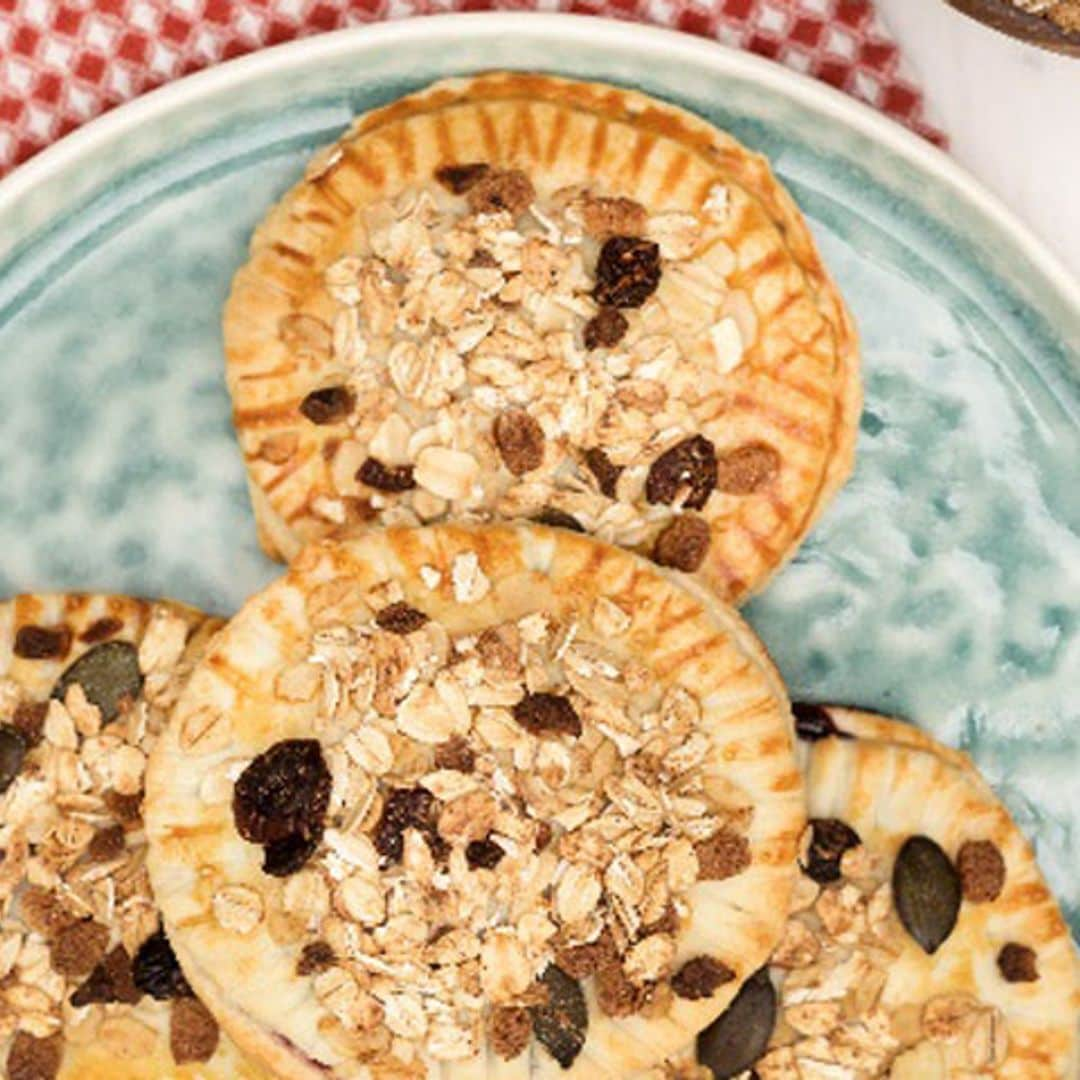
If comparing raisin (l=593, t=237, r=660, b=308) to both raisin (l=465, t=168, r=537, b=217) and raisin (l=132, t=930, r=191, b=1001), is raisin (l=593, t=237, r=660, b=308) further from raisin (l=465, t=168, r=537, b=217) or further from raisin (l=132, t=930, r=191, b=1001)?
raisin (l=132, t=930, r=191, b=1001)

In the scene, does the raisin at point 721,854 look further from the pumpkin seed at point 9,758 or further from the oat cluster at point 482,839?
the pumpkin seed at point 9,758

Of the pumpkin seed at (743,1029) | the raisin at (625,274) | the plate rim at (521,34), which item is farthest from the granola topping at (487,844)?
the plate rim at (521,34)

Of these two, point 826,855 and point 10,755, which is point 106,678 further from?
point 826,855

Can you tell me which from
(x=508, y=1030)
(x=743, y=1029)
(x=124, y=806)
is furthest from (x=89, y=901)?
(x=743, y=1029)

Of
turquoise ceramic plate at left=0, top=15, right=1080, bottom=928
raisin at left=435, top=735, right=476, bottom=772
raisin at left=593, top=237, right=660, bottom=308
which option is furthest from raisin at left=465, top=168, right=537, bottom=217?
raisin at left=435, top=735, right=476, bottom=772

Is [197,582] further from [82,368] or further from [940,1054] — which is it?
[940,1054]
